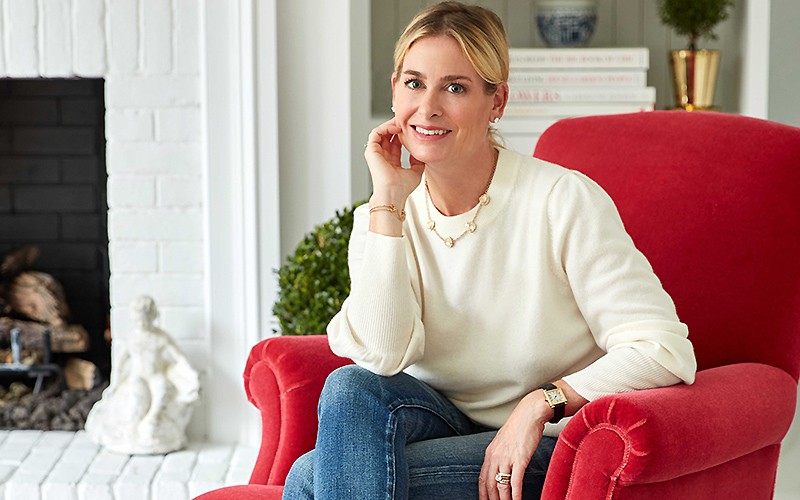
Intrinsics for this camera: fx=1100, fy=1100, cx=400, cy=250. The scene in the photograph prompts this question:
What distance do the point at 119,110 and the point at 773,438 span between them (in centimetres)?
186

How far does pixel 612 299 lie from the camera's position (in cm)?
154

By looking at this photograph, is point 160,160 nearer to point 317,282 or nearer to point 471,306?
point 317,282

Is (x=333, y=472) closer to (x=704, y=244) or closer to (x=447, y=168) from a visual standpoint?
(x=447, y=168)

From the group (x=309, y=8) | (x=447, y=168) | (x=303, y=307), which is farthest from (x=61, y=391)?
(x=447, y=168)

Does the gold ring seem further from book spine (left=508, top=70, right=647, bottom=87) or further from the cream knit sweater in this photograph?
book spine (left=508, top=70, right=647, bottom=87)

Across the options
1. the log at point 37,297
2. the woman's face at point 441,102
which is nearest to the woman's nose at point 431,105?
the woman's face at point 441,102

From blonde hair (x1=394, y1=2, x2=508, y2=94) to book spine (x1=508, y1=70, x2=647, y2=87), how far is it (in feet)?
3.41

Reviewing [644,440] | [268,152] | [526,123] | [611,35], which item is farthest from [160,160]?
[644,440]

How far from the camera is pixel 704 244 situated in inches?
72.9

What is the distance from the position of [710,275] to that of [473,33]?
60 centimetres

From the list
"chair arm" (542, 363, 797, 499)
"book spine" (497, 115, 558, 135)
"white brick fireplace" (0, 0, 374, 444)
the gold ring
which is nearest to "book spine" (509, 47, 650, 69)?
"book spine" (497, 115, 558, 135)

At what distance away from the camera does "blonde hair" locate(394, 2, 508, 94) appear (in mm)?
1581

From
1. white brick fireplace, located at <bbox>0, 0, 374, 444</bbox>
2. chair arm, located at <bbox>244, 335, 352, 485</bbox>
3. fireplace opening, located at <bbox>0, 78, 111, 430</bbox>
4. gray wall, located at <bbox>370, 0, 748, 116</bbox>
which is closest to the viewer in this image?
chair arm, located at <bbox>244, 335, 352, 485</bbox>

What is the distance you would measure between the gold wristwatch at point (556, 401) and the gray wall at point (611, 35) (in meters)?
1.48
